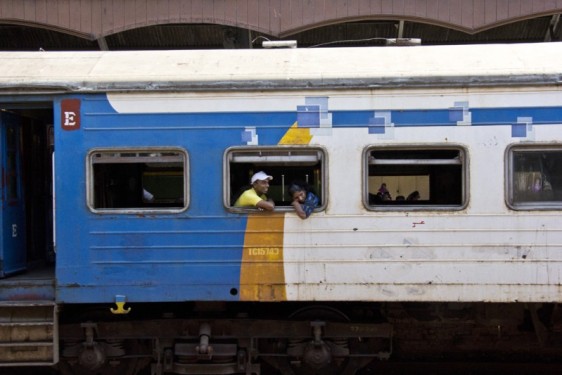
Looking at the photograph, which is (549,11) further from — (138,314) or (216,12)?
(138,314)

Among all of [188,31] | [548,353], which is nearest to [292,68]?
[548,353]

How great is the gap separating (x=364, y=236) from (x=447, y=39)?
22.8 ft

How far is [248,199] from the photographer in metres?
5.47

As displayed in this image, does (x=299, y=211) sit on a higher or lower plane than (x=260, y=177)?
lower

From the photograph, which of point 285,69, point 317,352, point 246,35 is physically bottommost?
point 317,352

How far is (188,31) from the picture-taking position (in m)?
11.0

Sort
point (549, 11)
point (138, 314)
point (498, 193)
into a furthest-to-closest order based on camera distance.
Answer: point (549, 11) < point (138, 314) < point (498, 193)

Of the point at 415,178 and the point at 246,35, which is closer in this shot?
the point at 415,178

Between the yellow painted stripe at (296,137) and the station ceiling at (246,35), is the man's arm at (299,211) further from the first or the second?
the station ceiling at (246,35)

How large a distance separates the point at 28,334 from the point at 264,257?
236 centimetres

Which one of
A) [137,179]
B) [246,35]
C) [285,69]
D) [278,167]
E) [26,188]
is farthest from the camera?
[246,35]

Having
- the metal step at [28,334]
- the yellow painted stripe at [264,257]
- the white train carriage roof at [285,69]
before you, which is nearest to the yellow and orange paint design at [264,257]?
the yellow painted stripe at [264,257]

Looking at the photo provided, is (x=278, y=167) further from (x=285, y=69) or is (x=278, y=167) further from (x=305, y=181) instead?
(x=285, y=69)

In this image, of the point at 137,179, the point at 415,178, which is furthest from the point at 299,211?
the point at 137,179
